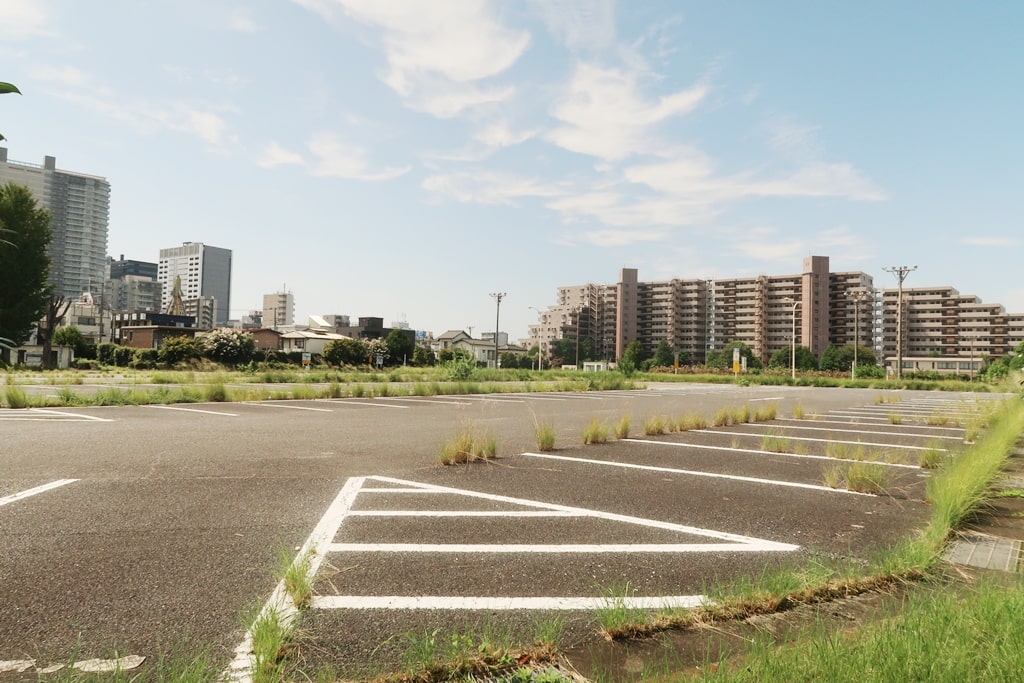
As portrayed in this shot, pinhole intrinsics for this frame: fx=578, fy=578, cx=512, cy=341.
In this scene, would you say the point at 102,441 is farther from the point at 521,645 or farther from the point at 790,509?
the point at 790,509

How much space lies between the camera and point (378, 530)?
4.15 meters

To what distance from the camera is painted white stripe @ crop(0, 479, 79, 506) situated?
4785 mm

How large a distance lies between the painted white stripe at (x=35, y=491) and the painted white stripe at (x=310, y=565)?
256cm

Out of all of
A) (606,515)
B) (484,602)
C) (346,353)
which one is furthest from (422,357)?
(484,602)

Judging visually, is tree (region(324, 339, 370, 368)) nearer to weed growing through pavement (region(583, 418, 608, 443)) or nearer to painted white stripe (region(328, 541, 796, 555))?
weed growing through pavement (region(583, 418, 608, 443))

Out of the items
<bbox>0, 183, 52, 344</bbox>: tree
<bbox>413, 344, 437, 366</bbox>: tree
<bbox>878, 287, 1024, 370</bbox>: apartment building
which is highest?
<bbox>878, 287, 1024, 370</bbox>: apartment building

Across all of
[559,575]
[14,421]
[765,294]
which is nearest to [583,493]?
[559,575]

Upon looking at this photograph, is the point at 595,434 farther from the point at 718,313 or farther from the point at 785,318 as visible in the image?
the point at 718,313

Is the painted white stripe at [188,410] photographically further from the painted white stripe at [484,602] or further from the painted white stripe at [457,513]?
the painted white stripe at [484,602]

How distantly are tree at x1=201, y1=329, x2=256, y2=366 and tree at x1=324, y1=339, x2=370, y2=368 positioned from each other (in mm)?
12590

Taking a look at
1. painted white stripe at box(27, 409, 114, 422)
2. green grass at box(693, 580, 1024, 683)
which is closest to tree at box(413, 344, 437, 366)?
painted white stripe at box(27, 409, 114, 422)

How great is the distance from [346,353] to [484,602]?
70.0 meters

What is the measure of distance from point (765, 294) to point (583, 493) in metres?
144

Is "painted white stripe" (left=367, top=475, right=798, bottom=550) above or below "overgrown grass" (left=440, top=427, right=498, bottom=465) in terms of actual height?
below
